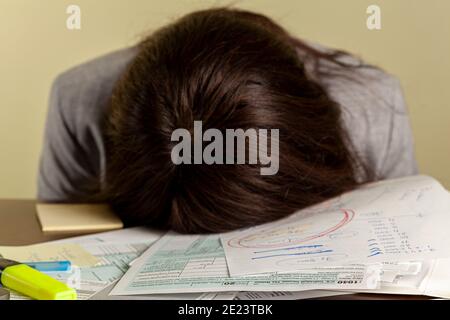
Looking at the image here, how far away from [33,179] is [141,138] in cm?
33

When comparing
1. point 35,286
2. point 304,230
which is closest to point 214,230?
point 304,230

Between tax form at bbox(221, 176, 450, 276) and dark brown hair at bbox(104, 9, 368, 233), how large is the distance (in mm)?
31

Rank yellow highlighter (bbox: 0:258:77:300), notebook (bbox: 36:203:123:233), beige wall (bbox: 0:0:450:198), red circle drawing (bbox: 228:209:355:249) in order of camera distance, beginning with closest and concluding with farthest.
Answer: yellow highlighter (bbox: 0:258:77:300)
red circle drawing (bbox: 228:209:355:249)
notebook (bbox: 36:203:123:233)
beige wall (bbox: 0:0:450:198)

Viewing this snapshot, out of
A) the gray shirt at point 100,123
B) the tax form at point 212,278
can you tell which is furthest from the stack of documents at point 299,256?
the gray shirt at point 100,123

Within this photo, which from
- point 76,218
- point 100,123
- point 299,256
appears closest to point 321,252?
Result: point 299,256

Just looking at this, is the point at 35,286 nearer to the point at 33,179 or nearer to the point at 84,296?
the point at 84,296

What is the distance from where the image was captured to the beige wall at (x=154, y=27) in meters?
0.83

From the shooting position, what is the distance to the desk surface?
2.05 ft

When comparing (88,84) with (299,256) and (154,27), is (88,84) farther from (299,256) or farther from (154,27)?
(299,256)

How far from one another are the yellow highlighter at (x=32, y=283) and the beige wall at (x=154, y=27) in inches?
15.6

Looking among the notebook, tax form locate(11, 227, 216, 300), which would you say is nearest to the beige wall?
the notebook

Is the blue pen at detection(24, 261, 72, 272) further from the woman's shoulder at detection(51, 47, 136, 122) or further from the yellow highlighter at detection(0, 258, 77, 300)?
the woman's shoulder at detection(51, 47, 136, 122)

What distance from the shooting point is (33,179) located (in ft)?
3.06

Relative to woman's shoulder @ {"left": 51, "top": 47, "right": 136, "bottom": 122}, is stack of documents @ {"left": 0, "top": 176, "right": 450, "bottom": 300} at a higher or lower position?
lower
